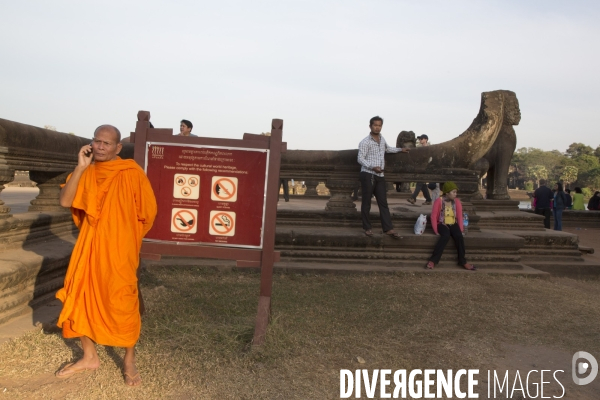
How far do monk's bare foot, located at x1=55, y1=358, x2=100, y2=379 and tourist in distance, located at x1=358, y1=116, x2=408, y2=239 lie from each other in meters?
3.66

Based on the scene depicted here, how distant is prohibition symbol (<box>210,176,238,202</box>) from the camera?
3729 millimetres

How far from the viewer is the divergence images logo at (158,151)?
3.78 metres

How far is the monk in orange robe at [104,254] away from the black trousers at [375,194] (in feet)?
10.7

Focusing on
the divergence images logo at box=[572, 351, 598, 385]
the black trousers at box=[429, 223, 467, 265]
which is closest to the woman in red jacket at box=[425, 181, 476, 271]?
the black trousers at box=[429, 223, 467, 265]

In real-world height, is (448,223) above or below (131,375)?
above

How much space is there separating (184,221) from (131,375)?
1.14 m

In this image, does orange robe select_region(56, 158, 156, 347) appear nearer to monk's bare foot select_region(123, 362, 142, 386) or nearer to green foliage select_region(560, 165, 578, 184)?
monk's bare foot select_region(123, 362, 142, 386)

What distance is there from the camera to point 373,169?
5988 millimetres

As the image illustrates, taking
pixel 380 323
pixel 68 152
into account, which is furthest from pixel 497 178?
pixel 68 152

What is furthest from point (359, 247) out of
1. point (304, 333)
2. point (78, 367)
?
point (78, 367)

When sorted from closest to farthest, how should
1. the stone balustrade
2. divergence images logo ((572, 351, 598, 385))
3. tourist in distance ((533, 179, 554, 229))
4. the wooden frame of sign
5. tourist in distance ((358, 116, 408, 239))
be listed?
divergence images logo ((572, 351, 598, 385)) → the wooden frame of sign → the stone balustrade → tourist in distance ((358, 116, 408, 239)) → tourist in distance ((533, 179, 554, 229))

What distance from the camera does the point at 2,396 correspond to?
271 centimetres

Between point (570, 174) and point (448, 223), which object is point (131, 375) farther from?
point (570, 174)

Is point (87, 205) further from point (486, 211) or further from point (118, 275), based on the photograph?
point (486, 211)
